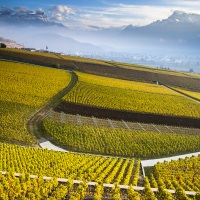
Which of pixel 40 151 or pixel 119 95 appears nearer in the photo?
pixel 40 151

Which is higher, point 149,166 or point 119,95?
point 119,95

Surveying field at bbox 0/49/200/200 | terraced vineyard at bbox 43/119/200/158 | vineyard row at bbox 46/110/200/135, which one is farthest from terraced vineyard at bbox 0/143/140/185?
vineyard row at bbox 46/110/200/135

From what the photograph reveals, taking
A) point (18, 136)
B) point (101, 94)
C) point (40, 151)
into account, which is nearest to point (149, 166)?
point (40, 151)

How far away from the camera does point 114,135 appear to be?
42.8 meters

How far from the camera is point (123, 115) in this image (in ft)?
169

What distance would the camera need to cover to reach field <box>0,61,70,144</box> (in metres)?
39.2

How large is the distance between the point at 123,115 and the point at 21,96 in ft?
55.6

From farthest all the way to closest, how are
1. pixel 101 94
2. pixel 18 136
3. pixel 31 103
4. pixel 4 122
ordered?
pixel 101 94 < pixel 31 103 < pixel 4 122 < pixel 18 136

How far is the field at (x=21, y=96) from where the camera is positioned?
39250 millimetres

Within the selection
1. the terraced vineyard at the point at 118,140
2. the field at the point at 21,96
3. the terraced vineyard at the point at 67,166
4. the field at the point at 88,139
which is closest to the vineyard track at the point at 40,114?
the field at the point at 88,139

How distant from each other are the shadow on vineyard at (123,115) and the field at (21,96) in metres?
4.37

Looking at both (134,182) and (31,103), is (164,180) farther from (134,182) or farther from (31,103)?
(31,103)

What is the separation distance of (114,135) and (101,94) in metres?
19.1

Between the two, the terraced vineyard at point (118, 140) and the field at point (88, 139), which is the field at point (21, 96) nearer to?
the field at point (88, 139)
